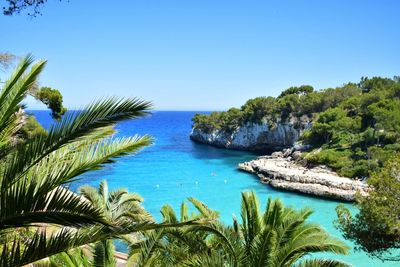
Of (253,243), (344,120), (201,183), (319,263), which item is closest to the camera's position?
(319,263)

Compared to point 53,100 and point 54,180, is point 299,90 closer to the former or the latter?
point 53,100

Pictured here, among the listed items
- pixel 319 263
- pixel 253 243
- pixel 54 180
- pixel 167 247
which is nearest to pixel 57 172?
pixel 54 180

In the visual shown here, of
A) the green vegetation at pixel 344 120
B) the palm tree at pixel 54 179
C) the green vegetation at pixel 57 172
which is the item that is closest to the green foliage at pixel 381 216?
the green vegetation at pixel 57 172

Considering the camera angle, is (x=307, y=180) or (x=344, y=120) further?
(x=344, y=120)

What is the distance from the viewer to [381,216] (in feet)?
47.2

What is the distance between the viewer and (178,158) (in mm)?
68188

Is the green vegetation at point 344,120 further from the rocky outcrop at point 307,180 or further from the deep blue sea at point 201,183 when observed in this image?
the deep blue sea at point 201,183

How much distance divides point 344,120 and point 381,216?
42276mm

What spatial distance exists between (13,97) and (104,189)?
888 centimetres

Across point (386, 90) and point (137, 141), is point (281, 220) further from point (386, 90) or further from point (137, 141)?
point (386, 90)

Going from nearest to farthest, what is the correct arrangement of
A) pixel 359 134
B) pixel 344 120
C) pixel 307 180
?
pixel 307 180
pixel 359 134
pixel 344 120

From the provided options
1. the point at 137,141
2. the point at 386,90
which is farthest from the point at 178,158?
the point at 137,141

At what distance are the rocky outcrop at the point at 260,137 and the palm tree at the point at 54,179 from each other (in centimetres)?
6728

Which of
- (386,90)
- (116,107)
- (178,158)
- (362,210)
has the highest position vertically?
(386,90)
